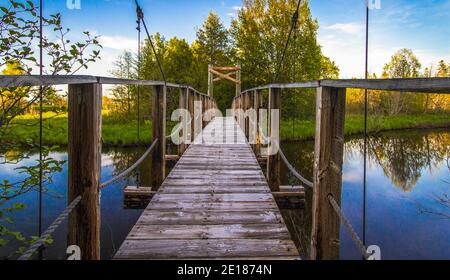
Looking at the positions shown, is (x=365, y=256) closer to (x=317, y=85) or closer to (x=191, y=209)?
(x=317, y=85)

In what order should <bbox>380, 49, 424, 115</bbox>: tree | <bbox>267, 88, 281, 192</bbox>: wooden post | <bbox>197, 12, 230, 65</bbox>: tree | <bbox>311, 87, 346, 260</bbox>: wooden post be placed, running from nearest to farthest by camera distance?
<bbox>311, 87, 346, 260</bbox>: wooden post < <bbox>267, 88, 281, 192</bbox>: wooden post < <bbox>380, 49, 424, 115</bbox>: tree < <bbox>197, 12, 230, 65</bbox>: tree

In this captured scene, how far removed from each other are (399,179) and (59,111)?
27.4 feet

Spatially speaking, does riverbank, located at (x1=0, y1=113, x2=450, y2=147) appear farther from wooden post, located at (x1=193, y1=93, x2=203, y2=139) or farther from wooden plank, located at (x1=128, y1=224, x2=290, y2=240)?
wooden plank, located at (x1=128, y1=224, x2=290, y2=240)

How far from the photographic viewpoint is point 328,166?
1314mm

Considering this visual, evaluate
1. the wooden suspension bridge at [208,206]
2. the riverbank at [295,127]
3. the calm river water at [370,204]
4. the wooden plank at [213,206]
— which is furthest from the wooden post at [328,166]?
the riverbank at [295,127]

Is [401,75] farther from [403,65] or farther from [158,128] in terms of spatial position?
[158,128]

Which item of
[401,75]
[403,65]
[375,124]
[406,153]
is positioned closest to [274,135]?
[406,153]

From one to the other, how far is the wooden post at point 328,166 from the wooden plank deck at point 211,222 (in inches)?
5.6

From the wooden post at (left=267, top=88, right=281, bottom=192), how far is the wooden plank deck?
31 centimetres

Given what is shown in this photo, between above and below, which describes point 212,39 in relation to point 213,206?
above

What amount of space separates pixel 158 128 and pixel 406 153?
10089mm

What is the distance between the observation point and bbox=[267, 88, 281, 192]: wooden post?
291 centimetres

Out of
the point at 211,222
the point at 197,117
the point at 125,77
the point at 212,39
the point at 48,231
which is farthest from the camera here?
the point at 212,39

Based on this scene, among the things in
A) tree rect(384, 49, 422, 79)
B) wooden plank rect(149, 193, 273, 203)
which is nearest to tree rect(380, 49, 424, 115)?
tree rect(384, 49, 422, 79)
